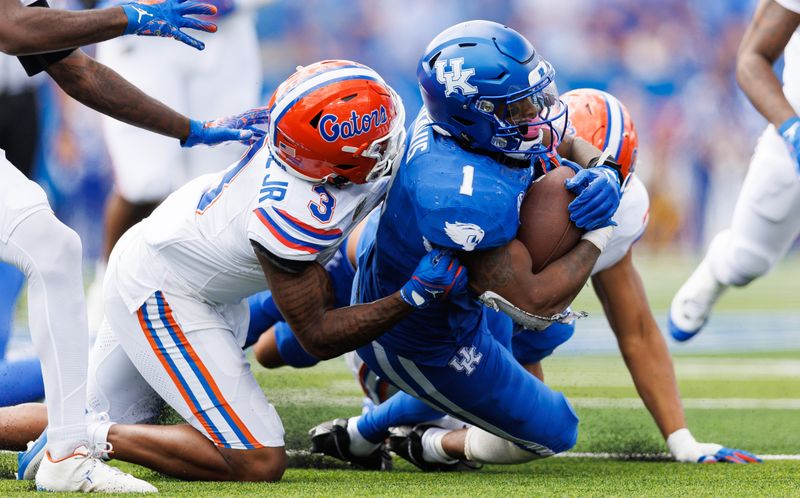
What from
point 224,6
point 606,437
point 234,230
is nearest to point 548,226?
point 234,230

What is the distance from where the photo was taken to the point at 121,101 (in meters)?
3.58

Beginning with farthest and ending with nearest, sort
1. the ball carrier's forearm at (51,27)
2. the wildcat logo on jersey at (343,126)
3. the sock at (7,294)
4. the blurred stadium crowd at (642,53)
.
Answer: the blurred stadium crowd at (642,53)
the sock at (7,294)
the wildcat logo on jersey at (343,126)
the ball carrier's forearm at (51,27)

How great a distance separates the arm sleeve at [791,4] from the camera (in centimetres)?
369

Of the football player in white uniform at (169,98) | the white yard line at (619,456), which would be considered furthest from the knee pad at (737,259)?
the football player in white uniform at (169,98)

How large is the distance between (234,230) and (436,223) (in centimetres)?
60

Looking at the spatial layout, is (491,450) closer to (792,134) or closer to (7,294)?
(792,134)

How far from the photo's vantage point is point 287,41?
46.9 ft

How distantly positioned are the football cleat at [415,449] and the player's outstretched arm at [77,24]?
1.45m

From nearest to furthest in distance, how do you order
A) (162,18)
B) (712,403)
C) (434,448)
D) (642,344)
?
(162,18)
(434,448)
(642,344)
(712,403)

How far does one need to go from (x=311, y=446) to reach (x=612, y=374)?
8.61 ft

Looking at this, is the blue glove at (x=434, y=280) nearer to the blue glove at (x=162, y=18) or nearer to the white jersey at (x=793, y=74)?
the blue glove at (x=162, y=18)

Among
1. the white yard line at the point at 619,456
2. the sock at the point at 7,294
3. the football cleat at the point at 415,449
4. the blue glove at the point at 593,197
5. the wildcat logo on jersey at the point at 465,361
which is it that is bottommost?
the sock at the point at 7,294

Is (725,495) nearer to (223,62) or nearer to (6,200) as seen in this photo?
(6,200)

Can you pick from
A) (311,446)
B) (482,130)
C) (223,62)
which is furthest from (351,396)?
(482,130)
